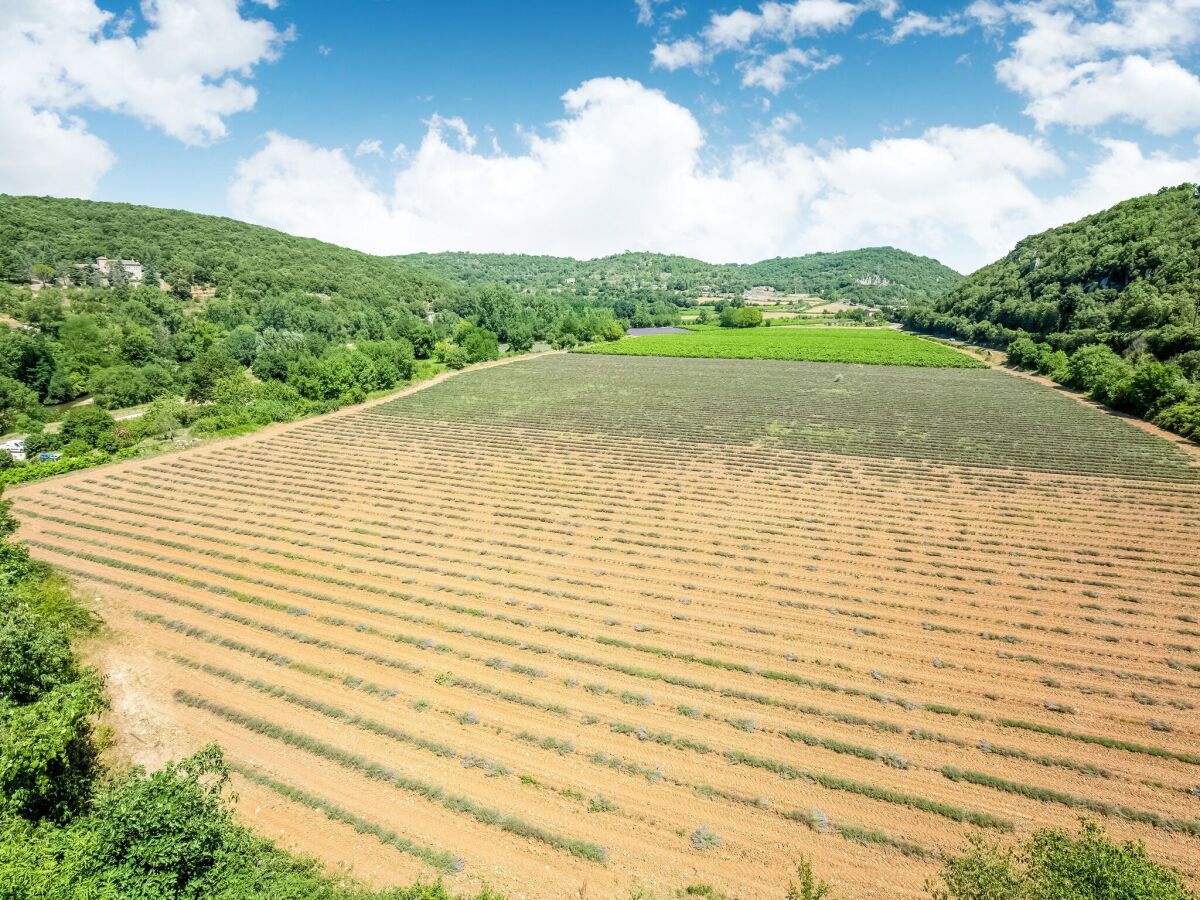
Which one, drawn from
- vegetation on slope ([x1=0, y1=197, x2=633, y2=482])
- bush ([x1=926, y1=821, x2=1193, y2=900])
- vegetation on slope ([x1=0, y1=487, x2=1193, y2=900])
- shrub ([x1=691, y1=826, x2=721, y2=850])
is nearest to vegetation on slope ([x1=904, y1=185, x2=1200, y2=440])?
bush ([x1=926, y1=821, x2=1193, y2=900])

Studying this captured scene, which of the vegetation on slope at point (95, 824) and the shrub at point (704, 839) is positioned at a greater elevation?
the vegetation on slope at point (95, 824)

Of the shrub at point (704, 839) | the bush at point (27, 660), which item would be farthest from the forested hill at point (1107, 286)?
the bush at point (27, 660)

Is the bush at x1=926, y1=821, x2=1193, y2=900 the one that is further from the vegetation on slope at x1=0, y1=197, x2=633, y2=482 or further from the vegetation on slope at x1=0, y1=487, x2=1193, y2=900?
the vegetation on slope at x1=0, y1=197, x2=633, y2=482

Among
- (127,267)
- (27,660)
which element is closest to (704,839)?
(27,660)

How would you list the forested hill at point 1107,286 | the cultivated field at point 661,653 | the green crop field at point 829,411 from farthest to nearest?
the forested hill at point 1107,286 → the green crop field at point 829,411 → the cultivated field at point 661,653

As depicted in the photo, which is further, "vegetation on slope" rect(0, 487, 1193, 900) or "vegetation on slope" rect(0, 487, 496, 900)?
"vegetation on slope" rect(0, 487, 496, 900)

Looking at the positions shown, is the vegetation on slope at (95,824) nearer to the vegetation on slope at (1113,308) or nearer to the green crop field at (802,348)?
the vegetation on slope at (1113,308)

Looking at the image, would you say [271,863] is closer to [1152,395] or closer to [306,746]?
[306,746]
